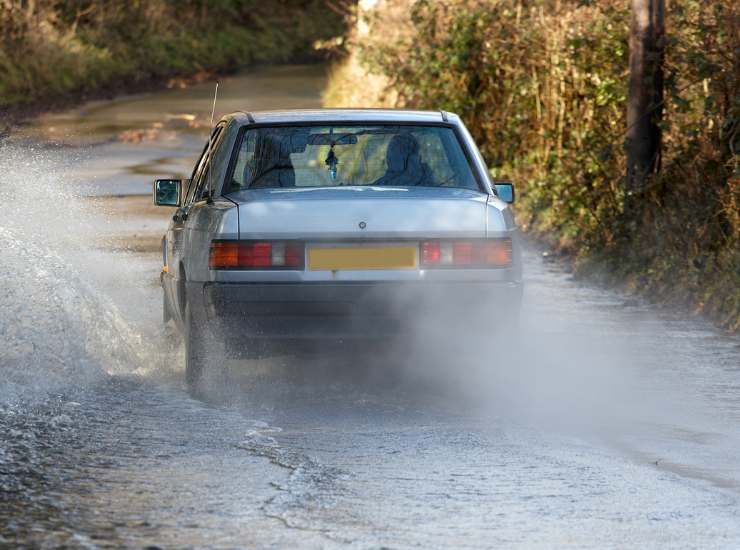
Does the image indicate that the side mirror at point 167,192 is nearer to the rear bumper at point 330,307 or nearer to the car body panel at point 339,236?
the car body panel at point 339,236

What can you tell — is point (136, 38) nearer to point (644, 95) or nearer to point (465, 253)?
point (644, 95)

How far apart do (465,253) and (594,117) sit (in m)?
7.87

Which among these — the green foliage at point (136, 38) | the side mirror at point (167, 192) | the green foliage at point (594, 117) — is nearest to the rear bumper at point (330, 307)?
the side mirror at point (167, 192)

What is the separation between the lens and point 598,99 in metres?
14.9

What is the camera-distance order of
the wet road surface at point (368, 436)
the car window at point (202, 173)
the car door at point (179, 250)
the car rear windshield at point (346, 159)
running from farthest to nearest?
Result: the car window at point (202, 173)
the car door at point (179, 250)
the car rear windshield at point (346, 159)
the wet road surface at point (368, 436)

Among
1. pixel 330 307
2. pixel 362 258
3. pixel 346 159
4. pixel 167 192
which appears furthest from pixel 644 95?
pixel 330 307

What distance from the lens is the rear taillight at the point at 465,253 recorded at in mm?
7637

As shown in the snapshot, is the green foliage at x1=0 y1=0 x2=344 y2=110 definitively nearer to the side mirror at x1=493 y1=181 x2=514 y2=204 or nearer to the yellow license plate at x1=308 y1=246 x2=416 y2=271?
the side mirror at x1=493 y1=181 x2=514 y2=204

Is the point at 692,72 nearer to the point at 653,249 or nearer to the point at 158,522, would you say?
the point at 653,249

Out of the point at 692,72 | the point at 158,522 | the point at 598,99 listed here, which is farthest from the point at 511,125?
the point at 158,522

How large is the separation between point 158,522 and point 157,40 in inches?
1555

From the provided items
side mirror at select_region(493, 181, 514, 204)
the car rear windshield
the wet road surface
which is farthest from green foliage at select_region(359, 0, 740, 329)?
the car rear windshield

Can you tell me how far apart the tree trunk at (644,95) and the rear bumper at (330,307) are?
589 centimetres

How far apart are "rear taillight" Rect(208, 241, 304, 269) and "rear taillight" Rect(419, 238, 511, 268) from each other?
23.8 inches
